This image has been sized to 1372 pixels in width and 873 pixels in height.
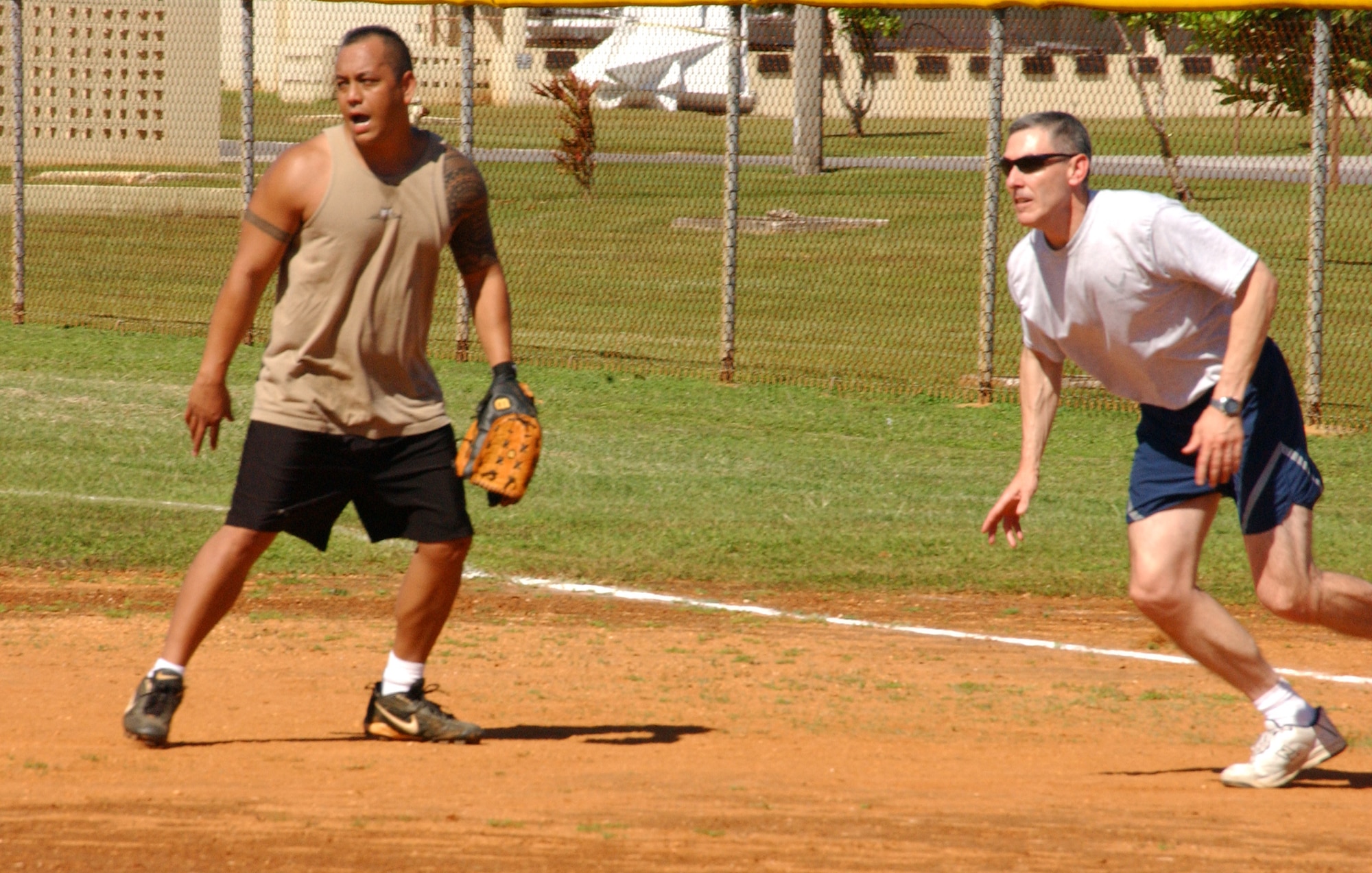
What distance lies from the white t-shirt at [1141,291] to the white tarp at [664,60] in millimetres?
7668

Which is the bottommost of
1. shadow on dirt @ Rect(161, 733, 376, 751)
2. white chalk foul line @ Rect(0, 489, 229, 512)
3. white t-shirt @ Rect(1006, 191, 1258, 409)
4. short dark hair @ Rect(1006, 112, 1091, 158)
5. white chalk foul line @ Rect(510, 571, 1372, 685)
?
white chalk foul line @ Rect(510, 571, 1372, 685)

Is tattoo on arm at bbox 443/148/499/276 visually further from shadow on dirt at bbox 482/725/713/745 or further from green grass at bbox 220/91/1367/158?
green grass at bbox 220/91/1367/158

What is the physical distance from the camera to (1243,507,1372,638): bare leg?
4691mm

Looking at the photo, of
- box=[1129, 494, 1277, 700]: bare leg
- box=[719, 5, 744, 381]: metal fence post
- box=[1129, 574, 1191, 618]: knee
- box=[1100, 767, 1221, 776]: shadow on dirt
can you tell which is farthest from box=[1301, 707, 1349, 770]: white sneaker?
box=[719, 5, 744, 381]: metal fence post

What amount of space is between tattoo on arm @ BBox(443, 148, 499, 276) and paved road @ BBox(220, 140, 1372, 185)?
1094 cm

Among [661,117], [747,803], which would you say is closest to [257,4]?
[661,117]

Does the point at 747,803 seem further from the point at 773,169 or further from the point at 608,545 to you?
the point at 773,169

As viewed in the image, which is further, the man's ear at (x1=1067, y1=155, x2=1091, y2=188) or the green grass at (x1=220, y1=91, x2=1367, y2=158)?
the green grass at (x1=220, y1=91, x2=1367, y2=158)

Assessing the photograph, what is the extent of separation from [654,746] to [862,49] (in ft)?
35.7

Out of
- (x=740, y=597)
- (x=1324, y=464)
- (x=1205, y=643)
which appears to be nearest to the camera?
(x=1205, y=643)

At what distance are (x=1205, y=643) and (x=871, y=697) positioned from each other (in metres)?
1.33

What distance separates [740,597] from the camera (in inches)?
290

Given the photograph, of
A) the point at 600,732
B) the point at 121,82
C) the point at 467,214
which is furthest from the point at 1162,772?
the point at 121,82

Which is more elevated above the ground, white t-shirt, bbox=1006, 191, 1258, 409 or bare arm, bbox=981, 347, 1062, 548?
white t-shirt, bbox=1006, 191, 1258, 409
